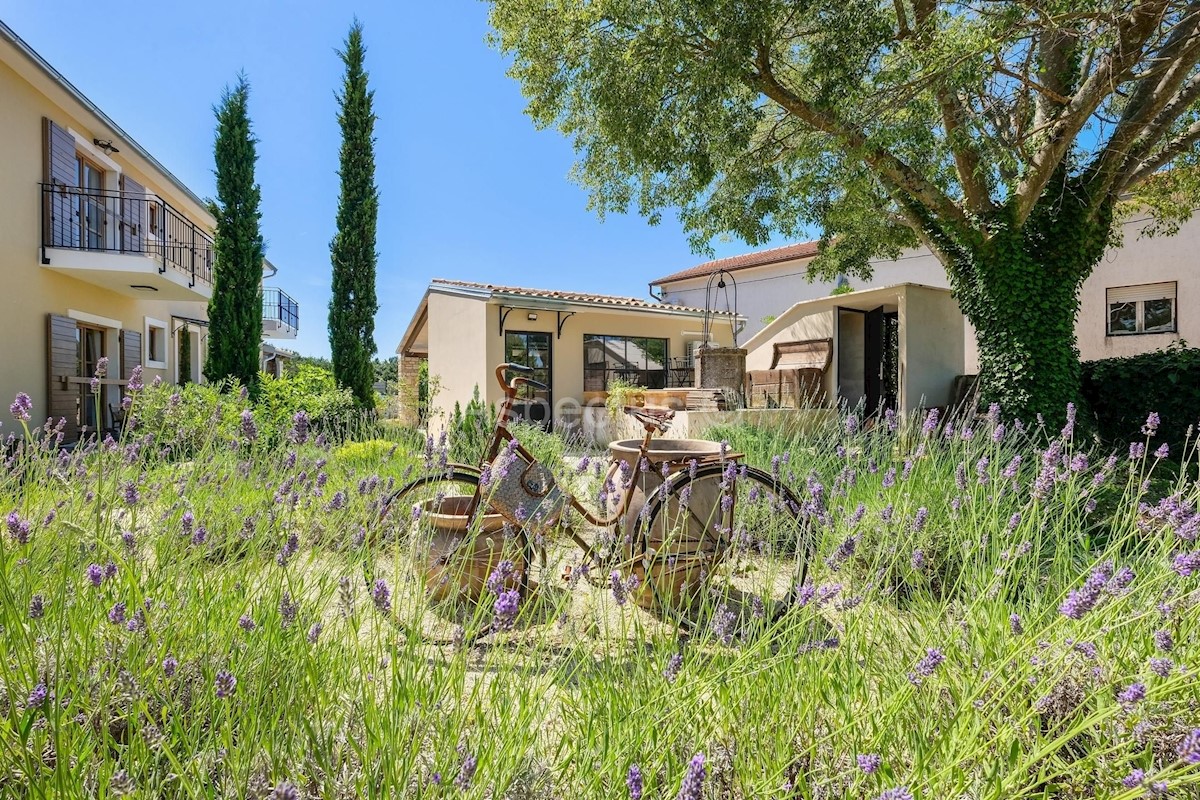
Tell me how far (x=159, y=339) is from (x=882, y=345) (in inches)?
737

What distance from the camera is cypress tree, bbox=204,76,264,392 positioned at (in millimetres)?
13547

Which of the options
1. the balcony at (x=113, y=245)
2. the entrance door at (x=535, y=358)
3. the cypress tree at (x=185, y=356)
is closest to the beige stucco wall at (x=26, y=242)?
the balcony at (x=113, y=245)

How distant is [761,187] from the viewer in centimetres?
866

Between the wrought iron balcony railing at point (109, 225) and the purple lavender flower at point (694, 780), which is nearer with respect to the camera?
the purple lavender flower at point (694, 780)

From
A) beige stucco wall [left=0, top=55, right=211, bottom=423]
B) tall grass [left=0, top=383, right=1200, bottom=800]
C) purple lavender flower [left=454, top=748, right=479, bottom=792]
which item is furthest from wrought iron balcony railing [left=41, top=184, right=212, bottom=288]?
purple lavender flower [left=454, top=748, right=479, bottom=792]

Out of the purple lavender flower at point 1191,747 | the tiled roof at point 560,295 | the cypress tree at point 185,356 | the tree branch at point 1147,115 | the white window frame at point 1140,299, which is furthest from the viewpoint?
the cypress tree at point 185,356

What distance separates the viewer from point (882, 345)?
10305 mm

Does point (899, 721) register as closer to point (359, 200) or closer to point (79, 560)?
point (79, 560)

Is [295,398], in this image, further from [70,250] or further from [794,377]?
[794,377]

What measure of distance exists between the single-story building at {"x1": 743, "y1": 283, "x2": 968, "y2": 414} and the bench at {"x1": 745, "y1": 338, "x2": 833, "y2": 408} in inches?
0.8

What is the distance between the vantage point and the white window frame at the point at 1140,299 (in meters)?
13.1

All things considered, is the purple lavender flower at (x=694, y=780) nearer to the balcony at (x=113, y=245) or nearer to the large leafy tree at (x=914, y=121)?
the large leafy tree at (x=914, y=121)

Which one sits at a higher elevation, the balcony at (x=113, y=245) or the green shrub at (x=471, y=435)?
the balcony at (x=113, y=245)

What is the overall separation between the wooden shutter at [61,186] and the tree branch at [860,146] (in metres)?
12.8
